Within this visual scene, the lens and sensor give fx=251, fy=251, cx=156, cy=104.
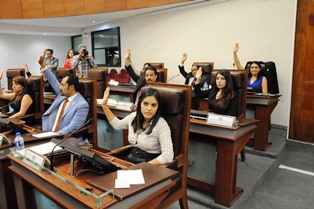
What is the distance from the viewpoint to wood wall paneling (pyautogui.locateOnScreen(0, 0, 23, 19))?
6.02 metres

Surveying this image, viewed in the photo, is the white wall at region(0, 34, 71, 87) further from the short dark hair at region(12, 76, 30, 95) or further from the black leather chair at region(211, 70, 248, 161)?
the black leather chair at region(211, 70, 248, 161)

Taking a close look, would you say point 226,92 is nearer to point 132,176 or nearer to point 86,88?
point 86,88

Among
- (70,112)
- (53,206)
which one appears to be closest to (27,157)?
(53,206)

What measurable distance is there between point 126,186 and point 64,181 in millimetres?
296

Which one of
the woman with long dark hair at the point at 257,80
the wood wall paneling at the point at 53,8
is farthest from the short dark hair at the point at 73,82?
the wood wall paneling at the point at 53,8

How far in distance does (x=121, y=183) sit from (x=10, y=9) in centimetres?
659

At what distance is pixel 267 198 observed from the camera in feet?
7.72

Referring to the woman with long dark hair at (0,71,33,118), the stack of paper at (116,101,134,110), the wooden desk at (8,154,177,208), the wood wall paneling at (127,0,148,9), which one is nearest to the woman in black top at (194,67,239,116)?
the stack of paper at (116,101,134,110)

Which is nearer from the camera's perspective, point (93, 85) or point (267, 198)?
point (267, 198)

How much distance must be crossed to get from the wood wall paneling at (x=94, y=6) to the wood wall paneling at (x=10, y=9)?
1728 mm

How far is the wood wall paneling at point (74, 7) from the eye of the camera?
230 inches

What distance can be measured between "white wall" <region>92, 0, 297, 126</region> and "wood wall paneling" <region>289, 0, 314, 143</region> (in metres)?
0.09

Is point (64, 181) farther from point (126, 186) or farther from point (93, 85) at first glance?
point (93, 85)

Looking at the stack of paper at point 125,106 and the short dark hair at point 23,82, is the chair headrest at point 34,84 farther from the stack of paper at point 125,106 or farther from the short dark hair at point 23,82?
Answer: the stack of paper at point 125,106
